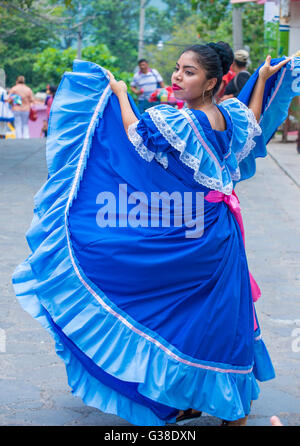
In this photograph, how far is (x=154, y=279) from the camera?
339 cm

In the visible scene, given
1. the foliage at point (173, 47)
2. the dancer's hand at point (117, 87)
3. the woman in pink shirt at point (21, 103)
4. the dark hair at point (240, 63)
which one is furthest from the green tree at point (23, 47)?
the dancer's hand at point (117, 87)

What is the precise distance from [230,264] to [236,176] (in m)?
0.48

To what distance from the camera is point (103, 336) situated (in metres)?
3.39

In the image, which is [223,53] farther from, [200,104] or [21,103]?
[21,103]

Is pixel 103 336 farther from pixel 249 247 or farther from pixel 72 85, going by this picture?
pixel 249 247

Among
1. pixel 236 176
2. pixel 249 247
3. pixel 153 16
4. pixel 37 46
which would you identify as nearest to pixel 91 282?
pixel 236 176

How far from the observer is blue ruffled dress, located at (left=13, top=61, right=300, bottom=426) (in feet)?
10.9

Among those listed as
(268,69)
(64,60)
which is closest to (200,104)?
(268,69)

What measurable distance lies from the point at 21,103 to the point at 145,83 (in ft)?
13.8
